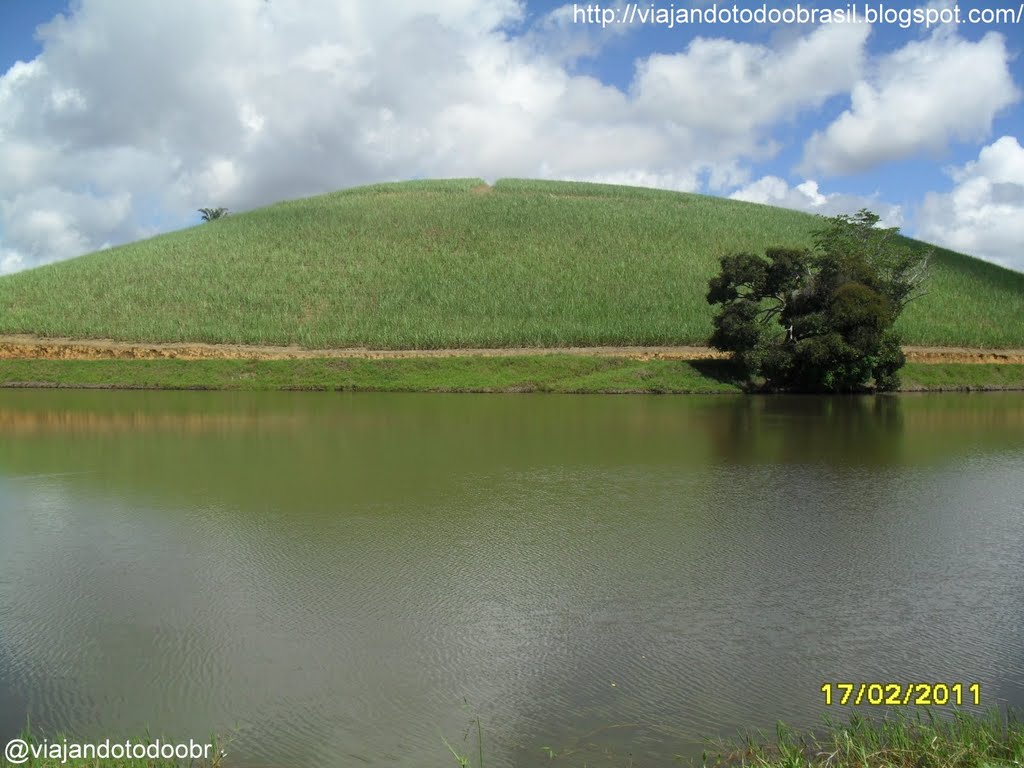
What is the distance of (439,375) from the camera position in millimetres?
36844

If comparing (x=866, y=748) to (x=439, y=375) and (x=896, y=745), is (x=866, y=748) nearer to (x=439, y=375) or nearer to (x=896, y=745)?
(x=896, y=745)

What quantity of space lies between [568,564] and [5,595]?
248 inches

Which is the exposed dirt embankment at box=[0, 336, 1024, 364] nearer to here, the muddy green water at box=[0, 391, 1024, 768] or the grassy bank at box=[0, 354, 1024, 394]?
the grassy bank at box=[0, 354, 1024, 394]

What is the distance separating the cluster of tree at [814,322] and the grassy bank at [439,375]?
2137 mm

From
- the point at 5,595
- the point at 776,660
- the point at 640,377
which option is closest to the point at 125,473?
the point at 5,595

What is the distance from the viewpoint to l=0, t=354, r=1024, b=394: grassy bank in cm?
3553

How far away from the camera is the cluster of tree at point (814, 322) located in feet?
107

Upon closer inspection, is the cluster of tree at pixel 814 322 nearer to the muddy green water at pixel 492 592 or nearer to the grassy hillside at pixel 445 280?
the grassy hillside at pixel 445 280

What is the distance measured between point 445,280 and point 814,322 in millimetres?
25647

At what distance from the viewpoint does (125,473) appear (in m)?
15.9

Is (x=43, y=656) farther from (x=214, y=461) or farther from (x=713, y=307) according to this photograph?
(x=713, y=307)
